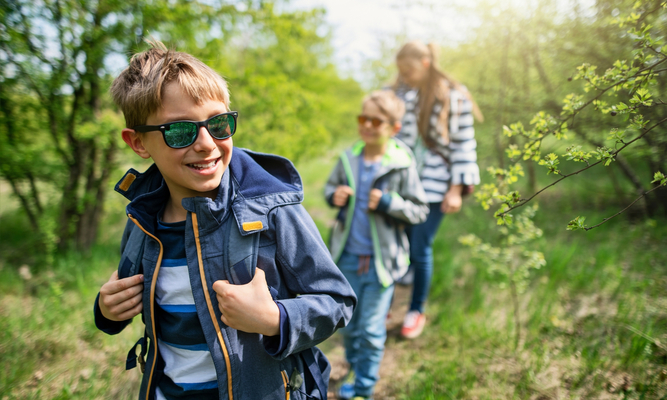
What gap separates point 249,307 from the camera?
42.3 inches

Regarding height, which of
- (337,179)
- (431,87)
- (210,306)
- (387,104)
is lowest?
(210,306)

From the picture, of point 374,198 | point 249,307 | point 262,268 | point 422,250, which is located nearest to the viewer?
point 249,307

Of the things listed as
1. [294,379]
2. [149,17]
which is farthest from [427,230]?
[149,17]

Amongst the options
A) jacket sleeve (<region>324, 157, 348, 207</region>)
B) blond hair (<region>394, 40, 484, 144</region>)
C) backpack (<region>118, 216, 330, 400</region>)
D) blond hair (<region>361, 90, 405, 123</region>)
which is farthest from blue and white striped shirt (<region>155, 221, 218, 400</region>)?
blond hair (<region>394, 40, 484, 144</region>)

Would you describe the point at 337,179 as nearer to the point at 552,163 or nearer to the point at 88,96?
the point at 552,163

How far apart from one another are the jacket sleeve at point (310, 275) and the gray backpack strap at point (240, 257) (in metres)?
0.09

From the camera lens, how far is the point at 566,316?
9.44ft

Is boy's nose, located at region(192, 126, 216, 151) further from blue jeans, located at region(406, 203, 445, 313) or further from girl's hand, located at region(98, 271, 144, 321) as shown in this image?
blue jeans, located at region(406, 203, 445, 313)

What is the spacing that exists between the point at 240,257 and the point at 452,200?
79.2 inches

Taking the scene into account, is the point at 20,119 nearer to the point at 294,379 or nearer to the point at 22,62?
the point at 22,62

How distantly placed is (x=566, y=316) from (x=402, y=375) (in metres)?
1.39

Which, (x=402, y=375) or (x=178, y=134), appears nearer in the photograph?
(x=178, y=134)

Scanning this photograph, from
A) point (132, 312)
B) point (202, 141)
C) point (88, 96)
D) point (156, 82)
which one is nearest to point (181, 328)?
point (132, 312)

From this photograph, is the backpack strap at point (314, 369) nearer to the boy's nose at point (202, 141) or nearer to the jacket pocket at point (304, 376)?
the jacket pocket at point (304, 376)
